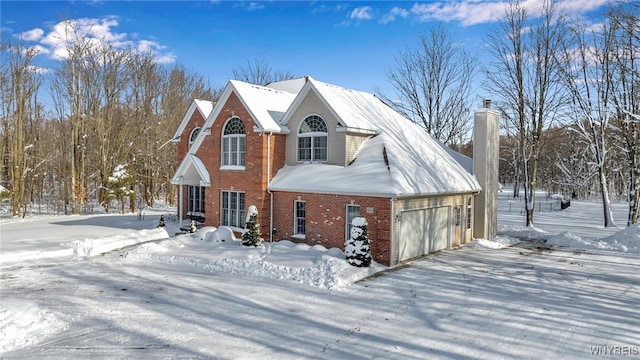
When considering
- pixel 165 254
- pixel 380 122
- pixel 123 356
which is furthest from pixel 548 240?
pixel 123 356

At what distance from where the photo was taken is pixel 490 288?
12.2m

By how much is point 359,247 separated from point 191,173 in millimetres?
12278

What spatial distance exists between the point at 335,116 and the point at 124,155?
2718 cm

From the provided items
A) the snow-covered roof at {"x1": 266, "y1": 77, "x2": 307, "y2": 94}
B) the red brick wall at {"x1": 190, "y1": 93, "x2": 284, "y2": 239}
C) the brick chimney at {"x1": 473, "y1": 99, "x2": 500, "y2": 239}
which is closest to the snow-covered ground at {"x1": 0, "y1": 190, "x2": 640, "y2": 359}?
the red brick wall at {"x1": 190, "y1": 93, "x2": 284, "y2": 239}

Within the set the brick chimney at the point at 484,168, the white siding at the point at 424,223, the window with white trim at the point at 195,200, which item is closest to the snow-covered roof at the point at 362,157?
the white siding at the point at 424,223

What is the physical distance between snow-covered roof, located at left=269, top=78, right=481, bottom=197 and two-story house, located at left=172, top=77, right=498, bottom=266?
0.18ft

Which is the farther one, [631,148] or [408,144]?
[631,148]

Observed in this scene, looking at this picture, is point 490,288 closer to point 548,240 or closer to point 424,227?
point 424,227

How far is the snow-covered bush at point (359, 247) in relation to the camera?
1373 cm

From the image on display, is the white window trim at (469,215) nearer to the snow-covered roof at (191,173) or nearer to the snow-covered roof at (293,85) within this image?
the snow-covered roof at (293,85)

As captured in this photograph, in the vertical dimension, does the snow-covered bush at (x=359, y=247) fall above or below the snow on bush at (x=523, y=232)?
above

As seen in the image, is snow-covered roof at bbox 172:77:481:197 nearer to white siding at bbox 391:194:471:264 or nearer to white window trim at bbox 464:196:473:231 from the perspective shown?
white siding at bbox 391:194:471:264

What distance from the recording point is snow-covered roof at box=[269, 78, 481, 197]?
617 inches

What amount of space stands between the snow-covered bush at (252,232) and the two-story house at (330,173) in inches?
51.2
